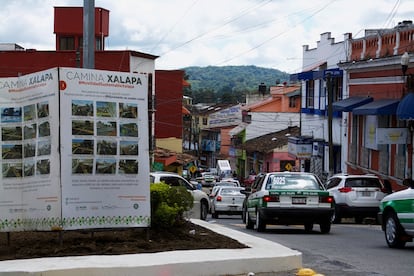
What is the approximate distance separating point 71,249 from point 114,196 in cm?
103

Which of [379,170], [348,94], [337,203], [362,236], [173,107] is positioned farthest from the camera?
[173,107]

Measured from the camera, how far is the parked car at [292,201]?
66.1 feet

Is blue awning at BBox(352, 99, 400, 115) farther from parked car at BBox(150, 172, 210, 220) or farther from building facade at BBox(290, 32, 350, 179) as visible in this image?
parked car at BBox(150, 172, 210, 220)

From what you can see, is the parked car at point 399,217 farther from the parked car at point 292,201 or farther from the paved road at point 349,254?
the parked car at point 292,201

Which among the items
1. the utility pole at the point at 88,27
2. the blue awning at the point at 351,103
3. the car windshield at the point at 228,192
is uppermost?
the utility pole at the point at 88,27

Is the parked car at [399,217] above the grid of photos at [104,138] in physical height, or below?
below

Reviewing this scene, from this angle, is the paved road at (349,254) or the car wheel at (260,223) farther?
the car wheel at (260,223)

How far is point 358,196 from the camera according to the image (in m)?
29.3

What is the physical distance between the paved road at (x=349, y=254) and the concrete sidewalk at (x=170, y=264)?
296 mm

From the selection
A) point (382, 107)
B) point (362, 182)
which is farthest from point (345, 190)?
point (382, 107)

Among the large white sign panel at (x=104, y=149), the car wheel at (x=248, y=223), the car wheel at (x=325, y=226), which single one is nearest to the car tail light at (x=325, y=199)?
the car wheel at (x=325, y=226)

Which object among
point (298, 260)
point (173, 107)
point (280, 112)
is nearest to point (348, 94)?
point (173, 107)

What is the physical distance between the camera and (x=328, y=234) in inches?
821

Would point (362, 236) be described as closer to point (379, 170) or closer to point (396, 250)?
point (396, 250)
